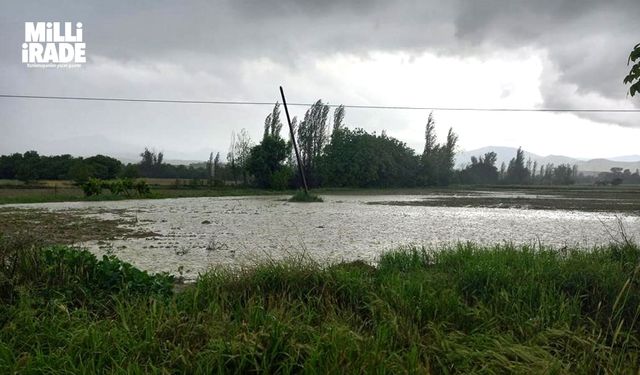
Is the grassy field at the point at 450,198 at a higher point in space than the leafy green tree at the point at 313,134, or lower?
lower

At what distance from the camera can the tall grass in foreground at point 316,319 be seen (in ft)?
7.21

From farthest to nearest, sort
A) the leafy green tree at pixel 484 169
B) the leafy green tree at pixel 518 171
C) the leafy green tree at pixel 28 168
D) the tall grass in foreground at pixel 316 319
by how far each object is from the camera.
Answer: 1. the leafy green tree at pixel 518 171
2. the leafy green tree at pixel 484 169
3. the leafy green tree at pixel 28 168
4. the tall grass in foreground at pixel 316 319

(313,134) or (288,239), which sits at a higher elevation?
(313,134)

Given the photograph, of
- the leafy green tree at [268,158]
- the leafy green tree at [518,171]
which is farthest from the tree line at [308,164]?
the leafy green tree at [518,171]

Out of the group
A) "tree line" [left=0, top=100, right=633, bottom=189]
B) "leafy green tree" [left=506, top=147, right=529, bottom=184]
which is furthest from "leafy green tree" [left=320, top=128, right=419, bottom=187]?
"leafy green tree" [left=506, top=147, right=529, bottom=184]

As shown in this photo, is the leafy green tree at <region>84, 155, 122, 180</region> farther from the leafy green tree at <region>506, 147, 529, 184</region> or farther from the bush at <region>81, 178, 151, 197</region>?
the leafy green tree at <region>506, 147, 529, 184</region>

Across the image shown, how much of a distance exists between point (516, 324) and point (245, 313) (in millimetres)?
2121

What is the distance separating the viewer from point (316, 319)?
2.89 m

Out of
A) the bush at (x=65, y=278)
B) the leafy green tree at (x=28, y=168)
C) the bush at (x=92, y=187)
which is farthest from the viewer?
the leafy green tree at (x=28, y=168)

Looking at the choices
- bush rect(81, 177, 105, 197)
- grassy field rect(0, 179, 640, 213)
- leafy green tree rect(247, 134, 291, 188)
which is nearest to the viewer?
grassy field rect(0, 179, 640, 213)

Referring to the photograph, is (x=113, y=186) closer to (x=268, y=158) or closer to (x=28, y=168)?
(x=268, y=158)

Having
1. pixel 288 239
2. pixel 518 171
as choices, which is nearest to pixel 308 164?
pixel 288 239

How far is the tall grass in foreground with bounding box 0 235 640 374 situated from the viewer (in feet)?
7.21

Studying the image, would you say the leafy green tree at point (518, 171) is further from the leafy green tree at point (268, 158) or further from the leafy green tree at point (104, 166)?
the leafy green tree at point (104, 166)
